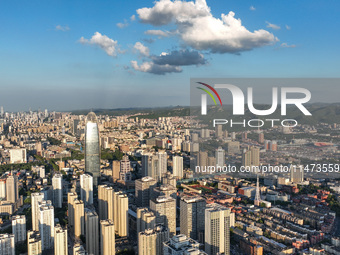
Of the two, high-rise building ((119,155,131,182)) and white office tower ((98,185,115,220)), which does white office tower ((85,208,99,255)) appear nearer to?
white office tower ((98,185,115,220))

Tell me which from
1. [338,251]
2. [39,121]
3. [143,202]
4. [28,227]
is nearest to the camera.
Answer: [338,251]

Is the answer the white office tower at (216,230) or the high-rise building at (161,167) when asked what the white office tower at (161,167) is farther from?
the white office tower at (216,230)

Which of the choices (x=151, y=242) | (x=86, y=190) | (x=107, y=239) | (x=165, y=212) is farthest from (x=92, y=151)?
(x=151, y=242)

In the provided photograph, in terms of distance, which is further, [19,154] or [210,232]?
[19,154]

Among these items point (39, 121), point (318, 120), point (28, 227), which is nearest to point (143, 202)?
point (28, 227)

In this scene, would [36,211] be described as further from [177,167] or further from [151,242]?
[177,167]

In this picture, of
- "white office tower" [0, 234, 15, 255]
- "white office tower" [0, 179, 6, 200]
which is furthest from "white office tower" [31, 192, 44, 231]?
"white office tower" [0, 179, 6, 200]

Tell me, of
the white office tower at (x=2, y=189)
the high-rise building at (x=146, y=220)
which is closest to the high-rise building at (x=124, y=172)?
the white office tower at (x=2, y=189)

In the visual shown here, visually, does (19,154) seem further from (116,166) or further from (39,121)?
(39,121)
